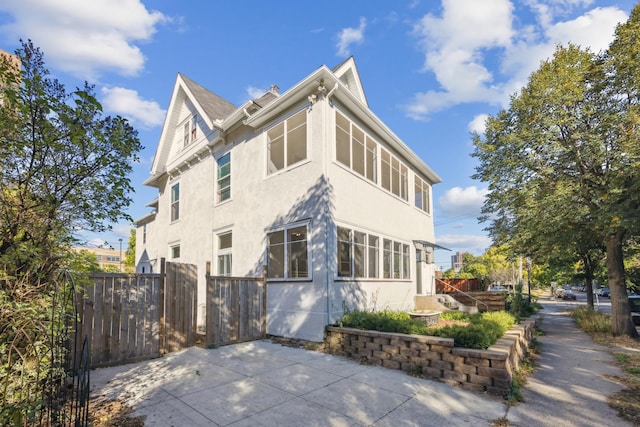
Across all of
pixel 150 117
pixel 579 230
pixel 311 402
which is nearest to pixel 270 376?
pixel 311 402

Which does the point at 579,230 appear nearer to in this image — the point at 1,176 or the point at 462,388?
the point at 462,388

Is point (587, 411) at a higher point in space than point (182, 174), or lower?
lower

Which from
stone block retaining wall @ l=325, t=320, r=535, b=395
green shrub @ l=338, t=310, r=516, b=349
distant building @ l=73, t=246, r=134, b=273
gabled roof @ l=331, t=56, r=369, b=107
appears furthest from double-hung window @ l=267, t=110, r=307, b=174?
distant building @ l=73, t=246, r=134, b=273

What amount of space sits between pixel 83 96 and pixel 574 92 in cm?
1269

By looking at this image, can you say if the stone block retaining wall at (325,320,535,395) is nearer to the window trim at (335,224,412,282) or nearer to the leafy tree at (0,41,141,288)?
the window trim at (335,224,412,282)

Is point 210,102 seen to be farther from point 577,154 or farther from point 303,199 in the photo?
point 577,154

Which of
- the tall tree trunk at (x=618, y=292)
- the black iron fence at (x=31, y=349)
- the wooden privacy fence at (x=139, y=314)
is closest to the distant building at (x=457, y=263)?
the tall tree trunk at (x=618, y=292)

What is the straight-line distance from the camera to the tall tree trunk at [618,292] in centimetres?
1044

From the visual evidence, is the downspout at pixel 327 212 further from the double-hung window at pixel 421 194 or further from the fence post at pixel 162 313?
the double-hung window at pixel 421 194

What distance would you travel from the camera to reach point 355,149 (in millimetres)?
10383

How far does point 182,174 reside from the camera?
15.1m

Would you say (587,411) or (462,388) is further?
(462,388)

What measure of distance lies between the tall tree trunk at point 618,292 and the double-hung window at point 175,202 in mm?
17583

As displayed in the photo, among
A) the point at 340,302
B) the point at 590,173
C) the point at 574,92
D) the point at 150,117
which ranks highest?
the point at 150,117
